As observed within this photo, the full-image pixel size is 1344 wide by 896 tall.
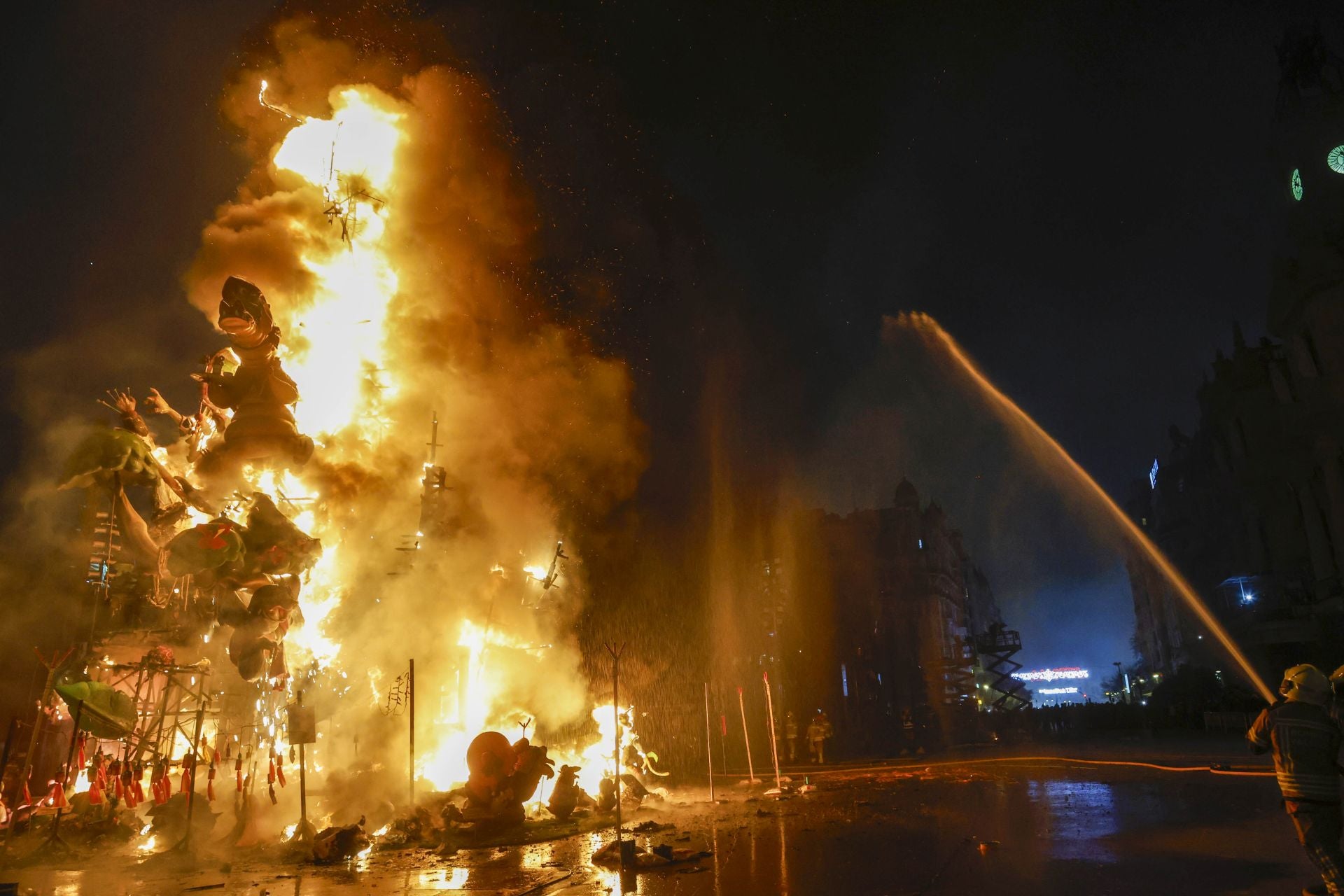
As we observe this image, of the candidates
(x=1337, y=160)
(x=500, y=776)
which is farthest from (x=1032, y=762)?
(x=1337, y=160)

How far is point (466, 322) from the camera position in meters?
22.9

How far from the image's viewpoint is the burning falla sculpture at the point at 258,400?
18.2m

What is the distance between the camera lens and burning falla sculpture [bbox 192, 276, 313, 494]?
1820 cm

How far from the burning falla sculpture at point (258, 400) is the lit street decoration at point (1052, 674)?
144 metres

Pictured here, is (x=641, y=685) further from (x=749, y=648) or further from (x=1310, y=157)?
(x=1310, y=157)

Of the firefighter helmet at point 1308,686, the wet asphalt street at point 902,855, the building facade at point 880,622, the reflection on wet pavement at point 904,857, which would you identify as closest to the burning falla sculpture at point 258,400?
the wet asphalt street at point 902,855

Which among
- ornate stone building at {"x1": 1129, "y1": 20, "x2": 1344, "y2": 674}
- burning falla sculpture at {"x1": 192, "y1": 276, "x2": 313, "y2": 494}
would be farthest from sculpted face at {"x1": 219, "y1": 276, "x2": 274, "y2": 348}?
ornate stone building at {"x1": 1129, "y1": 20, "x2": 1344, "y2": 674}

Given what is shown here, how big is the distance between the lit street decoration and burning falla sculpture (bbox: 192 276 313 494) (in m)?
144

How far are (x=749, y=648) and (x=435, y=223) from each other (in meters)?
30.4

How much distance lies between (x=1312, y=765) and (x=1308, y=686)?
0.67 metres

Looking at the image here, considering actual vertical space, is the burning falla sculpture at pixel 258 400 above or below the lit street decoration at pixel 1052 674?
above

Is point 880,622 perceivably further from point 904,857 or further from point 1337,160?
point 904,857

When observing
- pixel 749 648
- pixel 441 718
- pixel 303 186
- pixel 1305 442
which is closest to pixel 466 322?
pixel 303 186

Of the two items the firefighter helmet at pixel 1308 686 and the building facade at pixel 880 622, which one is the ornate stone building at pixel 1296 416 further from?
the firefighter helmet at pixel 1308 686
